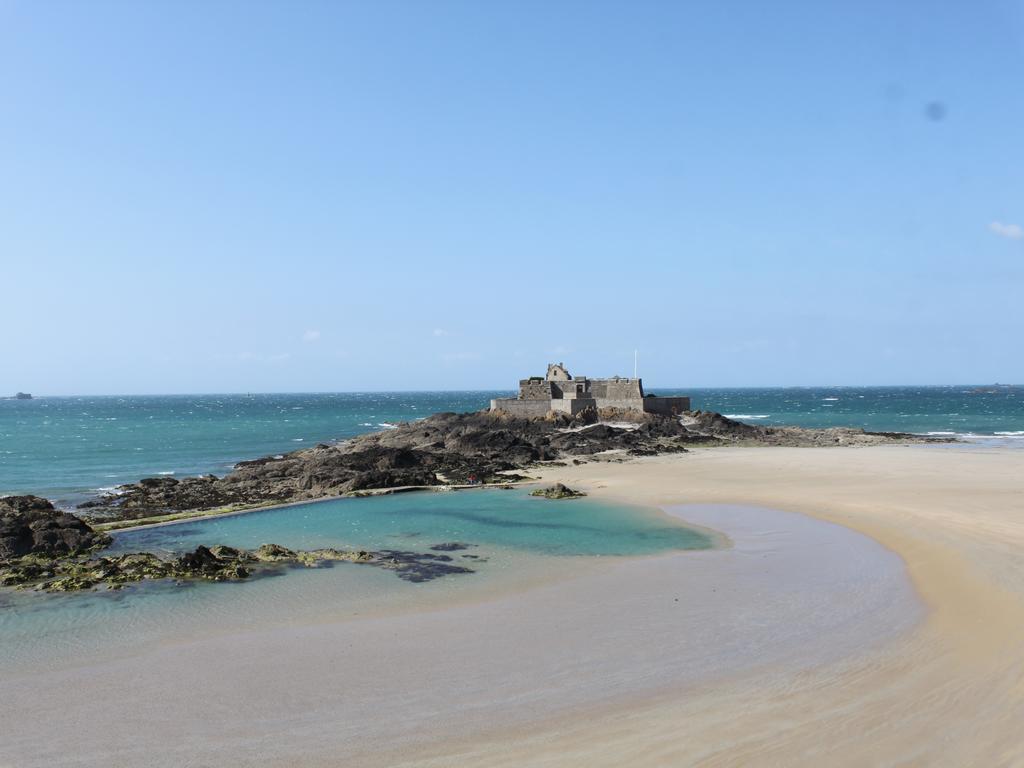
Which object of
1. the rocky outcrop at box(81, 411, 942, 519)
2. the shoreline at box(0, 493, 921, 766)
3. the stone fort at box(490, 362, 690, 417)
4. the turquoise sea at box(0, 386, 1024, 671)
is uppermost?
the stone fort at box(490, 362, 690, 417)

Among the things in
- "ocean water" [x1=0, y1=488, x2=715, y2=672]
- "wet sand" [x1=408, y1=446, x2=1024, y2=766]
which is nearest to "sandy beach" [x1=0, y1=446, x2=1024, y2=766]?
"wet sand" [x1=408, y1=446, x2=1024, y2=766]

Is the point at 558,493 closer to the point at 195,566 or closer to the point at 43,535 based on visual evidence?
the point at 195,566

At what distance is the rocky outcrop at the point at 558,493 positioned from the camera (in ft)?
102

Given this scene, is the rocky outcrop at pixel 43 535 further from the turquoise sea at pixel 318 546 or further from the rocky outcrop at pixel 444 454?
the rocky outcrop at pixel 444 454

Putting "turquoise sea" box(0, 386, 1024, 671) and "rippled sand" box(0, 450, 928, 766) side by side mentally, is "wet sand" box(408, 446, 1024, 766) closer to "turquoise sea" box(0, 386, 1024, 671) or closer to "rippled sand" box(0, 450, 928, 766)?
"rippled sand" box(0, 450, 928, 766)

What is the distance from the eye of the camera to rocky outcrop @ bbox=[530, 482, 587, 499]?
102 ft

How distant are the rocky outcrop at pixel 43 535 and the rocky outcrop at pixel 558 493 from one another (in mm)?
16484

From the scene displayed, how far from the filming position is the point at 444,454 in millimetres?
44438

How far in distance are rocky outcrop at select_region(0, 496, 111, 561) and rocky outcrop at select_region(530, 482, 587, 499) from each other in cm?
1648

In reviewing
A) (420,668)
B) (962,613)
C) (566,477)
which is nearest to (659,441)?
(566,477)

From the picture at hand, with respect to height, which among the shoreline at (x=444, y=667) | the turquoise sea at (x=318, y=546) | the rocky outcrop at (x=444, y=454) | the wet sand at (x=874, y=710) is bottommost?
the turquoise sea at (x=318, y=546)

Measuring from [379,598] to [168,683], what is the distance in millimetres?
5456

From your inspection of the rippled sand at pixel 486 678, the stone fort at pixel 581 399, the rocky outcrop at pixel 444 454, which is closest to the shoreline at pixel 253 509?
the rocky outcrop at pixel 444 454

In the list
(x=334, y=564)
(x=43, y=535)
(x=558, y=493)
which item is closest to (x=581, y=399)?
(x=558, y=493)
